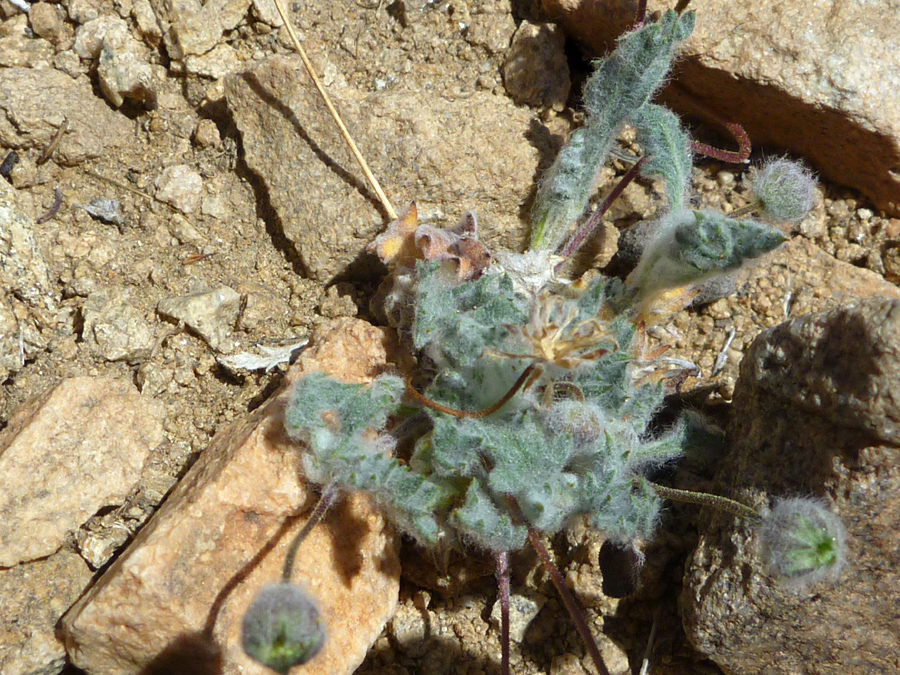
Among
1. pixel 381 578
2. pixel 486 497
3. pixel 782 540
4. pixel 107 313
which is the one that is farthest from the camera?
pixel 107 313

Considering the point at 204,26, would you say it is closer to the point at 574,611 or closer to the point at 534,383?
the point at 534,383

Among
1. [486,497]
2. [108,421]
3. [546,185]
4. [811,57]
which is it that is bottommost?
[108,421]

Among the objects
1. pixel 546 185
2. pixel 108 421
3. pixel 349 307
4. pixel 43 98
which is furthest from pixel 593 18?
pixel 108 421

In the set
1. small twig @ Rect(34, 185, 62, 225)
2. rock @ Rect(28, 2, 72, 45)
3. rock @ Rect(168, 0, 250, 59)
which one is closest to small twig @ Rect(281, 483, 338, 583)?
small twig @ Rect(34, 185, 62, 225)

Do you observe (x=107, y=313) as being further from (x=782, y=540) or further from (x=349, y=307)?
(x=782, y=540)

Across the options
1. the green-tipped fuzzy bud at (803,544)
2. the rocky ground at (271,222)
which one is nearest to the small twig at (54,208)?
the rocky ground at (271,222)

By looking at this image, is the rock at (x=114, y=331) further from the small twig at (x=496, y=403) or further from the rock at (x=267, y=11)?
the rock at (x=267, y=11)

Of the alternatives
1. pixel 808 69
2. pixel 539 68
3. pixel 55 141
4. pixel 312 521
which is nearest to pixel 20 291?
pixel 55 141
